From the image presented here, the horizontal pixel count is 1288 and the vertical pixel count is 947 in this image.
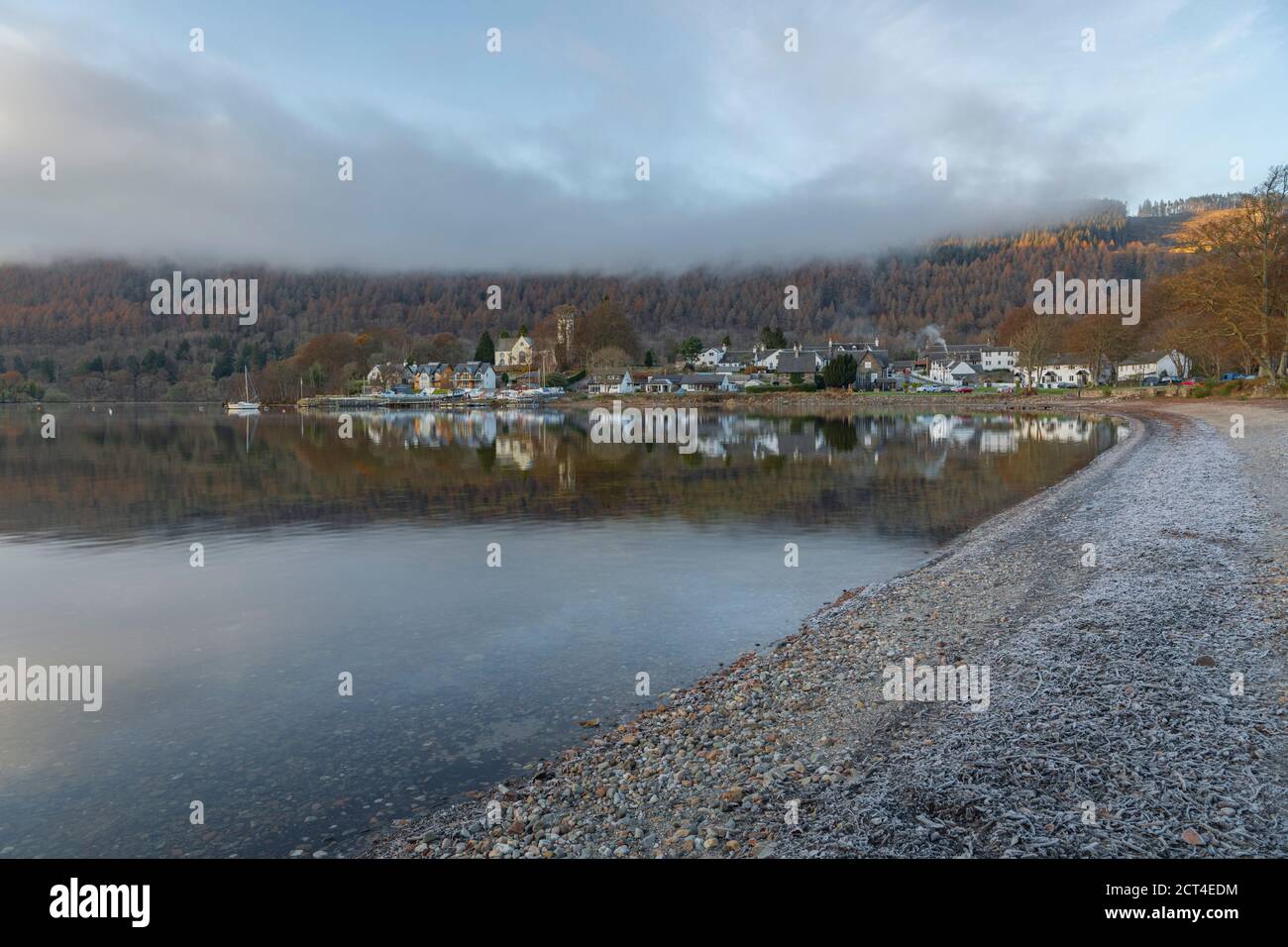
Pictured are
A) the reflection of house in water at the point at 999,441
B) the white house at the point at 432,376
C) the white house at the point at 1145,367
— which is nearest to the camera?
the reflection of house in water at the point at 999,441

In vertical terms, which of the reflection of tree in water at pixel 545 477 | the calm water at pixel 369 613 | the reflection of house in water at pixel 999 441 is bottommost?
the calm water at pixel 369 613

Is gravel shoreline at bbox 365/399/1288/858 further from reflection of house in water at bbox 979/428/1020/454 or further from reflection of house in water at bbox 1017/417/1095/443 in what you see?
reflection of house in water at bbox 1017/417/1095/443

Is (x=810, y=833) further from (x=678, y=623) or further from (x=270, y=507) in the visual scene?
(x=270, y=507)

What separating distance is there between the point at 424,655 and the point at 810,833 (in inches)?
310

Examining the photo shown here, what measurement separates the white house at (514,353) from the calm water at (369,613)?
139 meters

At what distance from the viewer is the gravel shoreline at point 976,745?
556 cm

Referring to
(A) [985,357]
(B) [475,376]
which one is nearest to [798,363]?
(A) [985,357]

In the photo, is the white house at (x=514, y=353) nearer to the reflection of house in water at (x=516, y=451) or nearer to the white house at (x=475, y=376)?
the white house at (x=475, y=376)

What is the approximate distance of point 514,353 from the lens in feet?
577

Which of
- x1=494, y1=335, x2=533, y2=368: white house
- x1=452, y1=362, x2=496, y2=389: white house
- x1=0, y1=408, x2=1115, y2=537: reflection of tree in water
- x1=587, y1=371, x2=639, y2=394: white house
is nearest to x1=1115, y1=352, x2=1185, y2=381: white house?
x1=0, y1=408, x2=1115, y2=537: reflection of tree in water

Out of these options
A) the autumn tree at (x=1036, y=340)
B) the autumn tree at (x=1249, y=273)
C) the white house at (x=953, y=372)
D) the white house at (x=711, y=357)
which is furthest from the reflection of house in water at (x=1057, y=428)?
the white house at (x=711, y=357)

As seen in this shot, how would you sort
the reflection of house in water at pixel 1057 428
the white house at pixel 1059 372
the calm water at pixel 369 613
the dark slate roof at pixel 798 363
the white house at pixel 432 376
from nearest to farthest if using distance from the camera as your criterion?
the calm water at pixel 369 613 → the reflection of house in water at pixel 1057 428 → the white house at pixel 1059 372 → the dark slate roof at pixel 798 363 → the white house at pixel 432 376
